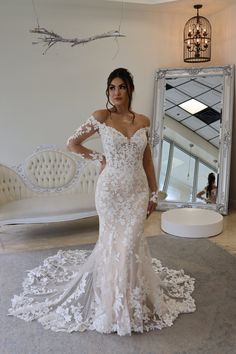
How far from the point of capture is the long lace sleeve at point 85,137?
2.64m

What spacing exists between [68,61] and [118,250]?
3529 millimetres

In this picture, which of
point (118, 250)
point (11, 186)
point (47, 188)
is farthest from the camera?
point (47, 188)

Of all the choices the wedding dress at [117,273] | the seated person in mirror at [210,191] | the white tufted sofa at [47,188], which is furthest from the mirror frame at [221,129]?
the wedding dress at [117,273]

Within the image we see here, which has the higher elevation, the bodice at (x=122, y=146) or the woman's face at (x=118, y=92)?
the woman's face at (x=118, y=92)

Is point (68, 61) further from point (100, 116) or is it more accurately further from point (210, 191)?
point (100, 116)

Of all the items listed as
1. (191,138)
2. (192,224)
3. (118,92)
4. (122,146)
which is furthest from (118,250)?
(191,138)

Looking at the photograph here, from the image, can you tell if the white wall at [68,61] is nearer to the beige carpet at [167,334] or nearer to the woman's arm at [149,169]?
the beige carpet at [167,334]

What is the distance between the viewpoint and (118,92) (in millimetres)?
2553

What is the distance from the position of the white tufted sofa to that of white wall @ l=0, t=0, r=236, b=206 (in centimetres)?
51

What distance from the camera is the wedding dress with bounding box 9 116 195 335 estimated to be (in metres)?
2.51

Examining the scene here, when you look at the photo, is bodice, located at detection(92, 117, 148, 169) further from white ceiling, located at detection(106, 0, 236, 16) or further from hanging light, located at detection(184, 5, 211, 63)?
hanging light, located at detection(184, 5, 211, 63)

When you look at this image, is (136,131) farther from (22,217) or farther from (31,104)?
(31,104)

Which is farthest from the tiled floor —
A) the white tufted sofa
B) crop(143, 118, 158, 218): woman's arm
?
Result: crop(143, 118, 158, 218): woman's arm

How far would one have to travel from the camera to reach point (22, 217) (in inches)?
169
